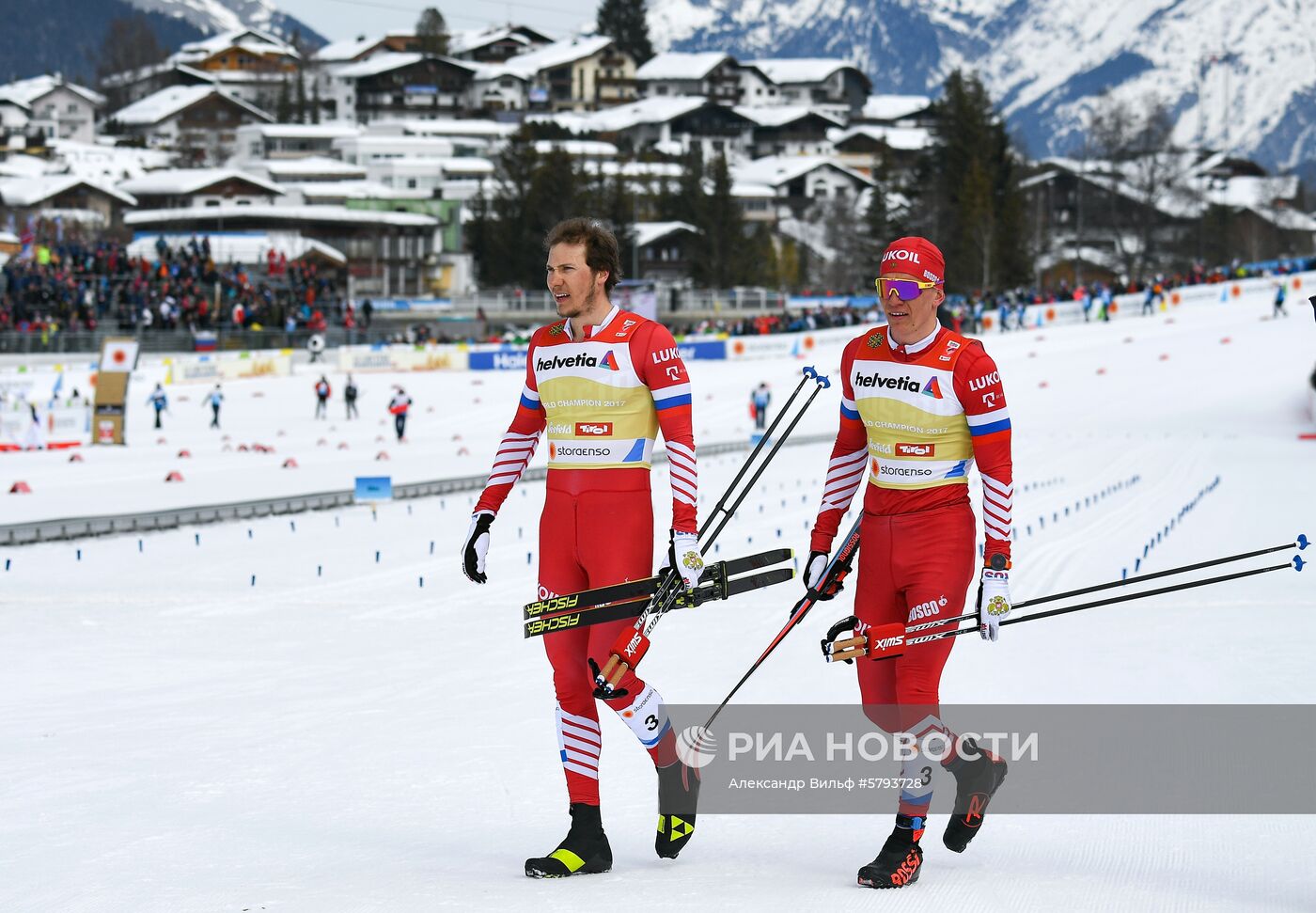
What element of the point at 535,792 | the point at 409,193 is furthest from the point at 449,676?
the point at 409,193

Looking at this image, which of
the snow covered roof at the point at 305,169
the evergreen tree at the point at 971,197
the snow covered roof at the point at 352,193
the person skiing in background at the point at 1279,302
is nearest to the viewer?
the person skiing in background at the point at 1279,302

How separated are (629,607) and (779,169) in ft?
423

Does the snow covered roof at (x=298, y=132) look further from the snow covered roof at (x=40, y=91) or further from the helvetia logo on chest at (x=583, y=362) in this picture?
the helvetia logo on chest at (x=583, y=362)

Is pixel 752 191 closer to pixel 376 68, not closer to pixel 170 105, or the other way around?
pixel 376 68

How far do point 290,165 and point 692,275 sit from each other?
35.9 meters

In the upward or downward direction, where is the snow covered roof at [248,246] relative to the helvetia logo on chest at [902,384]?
upward

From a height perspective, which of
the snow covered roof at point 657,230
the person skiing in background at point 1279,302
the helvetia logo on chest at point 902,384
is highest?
the snow covered roof at point 657,230

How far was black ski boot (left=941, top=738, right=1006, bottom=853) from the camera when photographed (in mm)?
6441

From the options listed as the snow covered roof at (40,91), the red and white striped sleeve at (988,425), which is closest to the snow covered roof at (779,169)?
the snow covered roof at (40,91)

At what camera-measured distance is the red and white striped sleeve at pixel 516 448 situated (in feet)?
23.3

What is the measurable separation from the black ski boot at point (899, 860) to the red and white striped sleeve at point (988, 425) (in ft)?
3.48

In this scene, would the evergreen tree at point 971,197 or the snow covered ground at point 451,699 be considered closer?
the snow covered ground at point 451,699

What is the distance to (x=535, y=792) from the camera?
797 cm

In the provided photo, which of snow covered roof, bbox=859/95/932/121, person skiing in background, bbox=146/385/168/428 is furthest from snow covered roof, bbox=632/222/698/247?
snow covered roof, bbox=859/95/932/121
